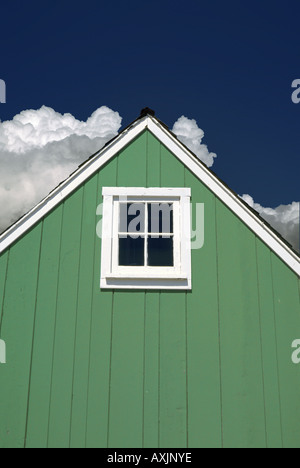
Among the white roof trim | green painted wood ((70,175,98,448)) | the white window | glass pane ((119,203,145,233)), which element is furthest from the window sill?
the white roof trim

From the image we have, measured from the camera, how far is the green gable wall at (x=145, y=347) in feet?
16.8

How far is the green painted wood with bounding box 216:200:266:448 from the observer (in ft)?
16.8

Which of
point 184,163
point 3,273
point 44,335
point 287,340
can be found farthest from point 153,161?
point 287,340

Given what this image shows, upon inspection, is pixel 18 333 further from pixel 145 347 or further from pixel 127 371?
pixel 145 347

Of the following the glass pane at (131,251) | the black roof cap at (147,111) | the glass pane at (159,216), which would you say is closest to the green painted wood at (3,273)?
the glass pane at (159,216)

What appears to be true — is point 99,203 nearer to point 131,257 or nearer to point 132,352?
point 132,352

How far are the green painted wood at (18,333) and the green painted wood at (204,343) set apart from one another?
2162 mm

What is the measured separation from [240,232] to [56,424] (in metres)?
3.59

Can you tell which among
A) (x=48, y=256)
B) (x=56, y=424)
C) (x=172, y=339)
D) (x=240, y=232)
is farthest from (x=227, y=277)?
(x=56, y=424)

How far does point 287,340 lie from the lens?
17.6ft

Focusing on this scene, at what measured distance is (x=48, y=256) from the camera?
5648 millimetres

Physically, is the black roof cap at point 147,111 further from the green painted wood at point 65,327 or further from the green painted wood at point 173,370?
the green painted wood at point 173,370
